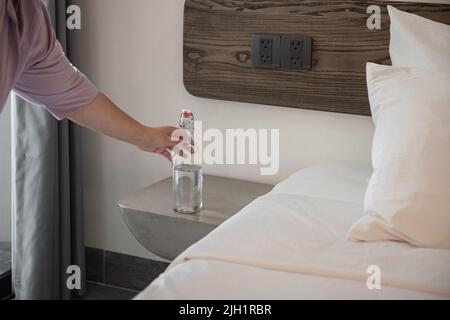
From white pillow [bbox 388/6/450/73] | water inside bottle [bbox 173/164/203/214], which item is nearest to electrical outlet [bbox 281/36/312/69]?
white pillow [bbox 388/6/450/73]

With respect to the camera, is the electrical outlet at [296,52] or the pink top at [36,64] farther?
the electrical outlet at [296,52]

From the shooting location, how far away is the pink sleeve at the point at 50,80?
5.46 feet

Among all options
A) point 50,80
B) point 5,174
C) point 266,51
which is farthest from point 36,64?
point 5,174

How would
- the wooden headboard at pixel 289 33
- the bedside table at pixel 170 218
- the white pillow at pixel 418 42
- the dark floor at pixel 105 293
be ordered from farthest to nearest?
the dark floor at pixel 105 293 → the wooden headboard at pixel 289 33 → the bedside table at pixel 170 218 → the white pillow at pixel 418 42

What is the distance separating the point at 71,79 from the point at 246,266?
73 cm

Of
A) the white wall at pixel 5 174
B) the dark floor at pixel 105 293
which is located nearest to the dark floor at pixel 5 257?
the white wall at pixel 5 174

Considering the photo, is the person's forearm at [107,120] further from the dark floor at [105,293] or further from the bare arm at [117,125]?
the dark floor at [105,293]

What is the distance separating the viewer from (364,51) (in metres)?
2.08

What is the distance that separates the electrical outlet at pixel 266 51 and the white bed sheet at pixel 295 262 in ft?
2.24

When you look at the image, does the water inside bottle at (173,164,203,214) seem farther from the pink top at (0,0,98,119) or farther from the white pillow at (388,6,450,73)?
the white pillow at (388,6,450,73)

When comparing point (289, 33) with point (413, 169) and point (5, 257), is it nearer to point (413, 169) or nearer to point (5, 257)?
point (413, 169)

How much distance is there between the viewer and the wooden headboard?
2.07 metres

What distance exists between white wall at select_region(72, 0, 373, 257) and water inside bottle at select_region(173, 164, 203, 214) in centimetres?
32

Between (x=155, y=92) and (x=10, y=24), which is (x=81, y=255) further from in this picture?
(x=10, y=24)
